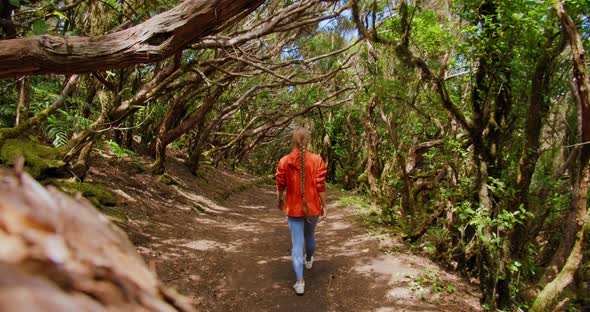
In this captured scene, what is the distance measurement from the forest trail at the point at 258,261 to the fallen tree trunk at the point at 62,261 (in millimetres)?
4033

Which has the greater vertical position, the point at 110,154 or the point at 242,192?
the point at 110,154

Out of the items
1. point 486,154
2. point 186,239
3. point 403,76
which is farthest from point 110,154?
point 486,154

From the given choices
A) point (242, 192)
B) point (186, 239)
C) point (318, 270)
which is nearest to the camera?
point (318, 270)

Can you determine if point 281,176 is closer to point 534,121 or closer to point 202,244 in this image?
point 202,244

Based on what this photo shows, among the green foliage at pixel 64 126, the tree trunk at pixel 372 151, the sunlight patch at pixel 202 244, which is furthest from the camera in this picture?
the tree trunk at pixel 372 151

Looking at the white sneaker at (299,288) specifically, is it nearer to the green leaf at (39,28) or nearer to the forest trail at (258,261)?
the forest trail at (258,261)

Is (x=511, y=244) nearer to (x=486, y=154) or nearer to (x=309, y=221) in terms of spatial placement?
(x=486, y=154)

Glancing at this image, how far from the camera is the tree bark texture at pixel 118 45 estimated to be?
2.77 metres

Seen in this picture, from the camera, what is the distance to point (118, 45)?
292cm

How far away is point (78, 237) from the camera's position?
1.44 feet

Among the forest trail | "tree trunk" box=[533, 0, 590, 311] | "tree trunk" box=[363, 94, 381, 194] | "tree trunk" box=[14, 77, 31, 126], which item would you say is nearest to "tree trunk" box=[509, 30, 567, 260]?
"tree trunk" box=[533, 0, 590, 311]

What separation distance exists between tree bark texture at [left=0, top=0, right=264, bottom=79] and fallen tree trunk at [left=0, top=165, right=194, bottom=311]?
2767mm

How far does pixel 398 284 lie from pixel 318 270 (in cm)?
118

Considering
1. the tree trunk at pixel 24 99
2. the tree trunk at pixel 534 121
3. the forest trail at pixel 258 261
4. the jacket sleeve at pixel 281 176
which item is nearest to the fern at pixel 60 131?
the tree trunk at pixel 24 99
